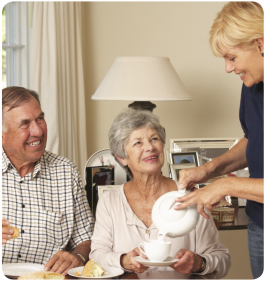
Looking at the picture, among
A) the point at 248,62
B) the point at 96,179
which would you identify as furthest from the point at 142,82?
the point at 248,62

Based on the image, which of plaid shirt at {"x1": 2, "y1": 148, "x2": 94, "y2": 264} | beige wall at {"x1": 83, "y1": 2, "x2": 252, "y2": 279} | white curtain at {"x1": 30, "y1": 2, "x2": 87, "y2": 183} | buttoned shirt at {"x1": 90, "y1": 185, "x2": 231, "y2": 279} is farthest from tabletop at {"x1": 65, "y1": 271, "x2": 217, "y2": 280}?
beige wall at {"x1": 83, "y1": 2, "x2": 252, "y2": 279}

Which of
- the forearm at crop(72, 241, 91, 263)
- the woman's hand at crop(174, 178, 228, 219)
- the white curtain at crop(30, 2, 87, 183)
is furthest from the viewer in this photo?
the white curtain at crop(30, 2, 87, 183)

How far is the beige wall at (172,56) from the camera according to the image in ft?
11.3

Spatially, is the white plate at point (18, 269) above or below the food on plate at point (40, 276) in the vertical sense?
below

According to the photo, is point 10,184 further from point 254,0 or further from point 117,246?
point 254,0

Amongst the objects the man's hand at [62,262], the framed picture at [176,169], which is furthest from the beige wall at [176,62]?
the man's hand at [62,262]

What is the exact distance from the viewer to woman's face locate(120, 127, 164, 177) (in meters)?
1.84

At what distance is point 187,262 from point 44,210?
2.54ft

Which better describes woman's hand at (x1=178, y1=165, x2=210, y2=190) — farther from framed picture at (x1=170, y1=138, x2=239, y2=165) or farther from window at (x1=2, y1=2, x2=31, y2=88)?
window at (x1=2, y1=2, x2=31, y2=88)

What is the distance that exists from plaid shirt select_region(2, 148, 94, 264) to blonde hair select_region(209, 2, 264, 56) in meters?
1.07

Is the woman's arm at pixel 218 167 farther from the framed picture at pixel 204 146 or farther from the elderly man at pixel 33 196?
the framed picture at pixel 204 146

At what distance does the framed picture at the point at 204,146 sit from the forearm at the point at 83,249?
96 centimetres

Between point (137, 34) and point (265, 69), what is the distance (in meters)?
2.48

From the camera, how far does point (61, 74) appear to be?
321 cm
